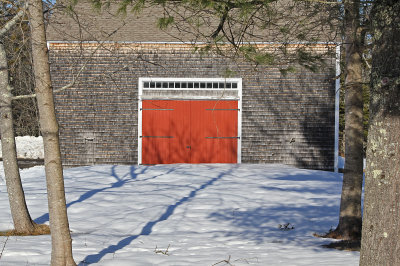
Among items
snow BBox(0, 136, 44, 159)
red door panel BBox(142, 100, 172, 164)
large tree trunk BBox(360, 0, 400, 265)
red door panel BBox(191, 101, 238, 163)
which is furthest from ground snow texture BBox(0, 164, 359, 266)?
snow BBox(0, 136, 44, 159)

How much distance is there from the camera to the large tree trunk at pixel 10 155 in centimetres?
812

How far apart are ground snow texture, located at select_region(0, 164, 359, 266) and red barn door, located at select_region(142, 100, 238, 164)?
721 mm

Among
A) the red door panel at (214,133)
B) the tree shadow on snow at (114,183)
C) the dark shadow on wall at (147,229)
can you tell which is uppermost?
the red door panel at (214,133)

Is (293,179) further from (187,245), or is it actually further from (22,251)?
(22,251)

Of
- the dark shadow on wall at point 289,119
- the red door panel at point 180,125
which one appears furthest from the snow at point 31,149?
the dark shadow on wall at point 289,119

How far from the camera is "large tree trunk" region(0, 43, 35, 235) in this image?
26.6ft

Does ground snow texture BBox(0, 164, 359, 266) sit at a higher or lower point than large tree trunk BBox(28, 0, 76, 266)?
lower

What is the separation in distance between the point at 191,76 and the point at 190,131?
1.81m

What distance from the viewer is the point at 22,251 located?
6.63 metres

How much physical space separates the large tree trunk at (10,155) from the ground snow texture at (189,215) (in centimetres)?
50

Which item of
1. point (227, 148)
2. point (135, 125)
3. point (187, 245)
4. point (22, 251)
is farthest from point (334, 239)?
point (135, 125)

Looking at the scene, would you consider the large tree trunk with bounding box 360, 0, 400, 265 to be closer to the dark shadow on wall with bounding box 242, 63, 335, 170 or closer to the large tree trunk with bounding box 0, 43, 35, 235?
the large tree trunk with bounding box 0, 43, 35, 235

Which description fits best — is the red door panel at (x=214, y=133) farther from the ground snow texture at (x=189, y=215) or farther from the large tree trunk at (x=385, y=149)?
the large tree trunk at (x=385, y=149)

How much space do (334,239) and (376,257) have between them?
13.8 ft
